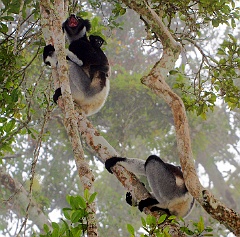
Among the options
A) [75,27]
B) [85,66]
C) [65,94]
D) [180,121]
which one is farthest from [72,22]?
[180,121]

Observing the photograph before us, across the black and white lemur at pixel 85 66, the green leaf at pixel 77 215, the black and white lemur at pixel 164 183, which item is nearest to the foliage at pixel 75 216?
the green leaf at pixel 77 215

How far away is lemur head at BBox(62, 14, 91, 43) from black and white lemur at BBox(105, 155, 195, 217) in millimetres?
1933

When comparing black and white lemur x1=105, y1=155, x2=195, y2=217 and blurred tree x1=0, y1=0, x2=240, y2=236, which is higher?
blurred tree x1=0, y1=0, x2=240, y2=236

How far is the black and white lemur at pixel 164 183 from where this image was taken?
4004 mm

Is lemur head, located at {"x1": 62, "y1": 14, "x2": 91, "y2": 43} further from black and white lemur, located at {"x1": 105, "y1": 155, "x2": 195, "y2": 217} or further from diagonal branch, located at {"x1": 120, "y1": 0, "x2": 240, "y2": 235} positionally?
black and white lemur, located at {"x1": 105, "y1": 155, "x2": 195, "y2": 217}

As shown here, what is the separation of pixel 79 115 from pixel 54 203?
13.0 m

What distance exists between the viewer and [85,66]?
498 cm

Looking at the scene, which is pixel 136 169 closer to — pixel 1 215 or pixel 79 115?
pixel 79 115

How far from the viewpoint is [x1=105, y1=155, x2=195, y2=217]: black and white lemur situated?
4.00 m

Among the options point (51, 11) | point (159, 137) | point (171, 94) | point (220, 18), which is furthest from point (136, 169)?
point (159, 137)

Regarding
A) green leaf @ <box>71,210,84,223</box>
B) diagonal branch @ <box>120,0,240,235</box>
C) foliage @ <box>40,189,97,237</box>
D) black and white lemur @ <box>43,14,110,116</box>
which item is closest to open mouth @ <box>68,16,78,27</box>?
black and white lemur @ <box>43,14,110,116</box>

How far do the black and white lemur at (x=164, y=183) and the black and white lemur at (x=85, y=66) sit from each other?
116 centimetres

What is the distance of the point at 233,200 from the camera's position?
60.7ft

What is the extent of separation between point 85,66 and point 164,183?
176 centimetres
